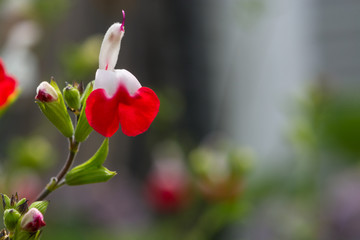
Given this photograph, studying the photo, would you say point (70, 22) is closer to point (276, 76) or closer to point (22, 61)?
point (276, 76)

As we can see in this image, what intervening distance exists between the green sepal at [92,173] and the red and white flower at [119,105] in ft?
0.07

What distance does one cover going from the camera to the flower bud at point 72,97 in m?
0.31

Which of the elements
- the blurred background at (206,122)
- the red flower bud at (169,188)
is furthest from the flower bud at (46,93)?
the red flower bud at (169,188)

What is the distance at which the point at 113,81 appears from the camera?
315mm

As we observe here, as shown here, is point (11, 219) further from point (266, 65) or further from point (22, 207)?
point (266, 65)

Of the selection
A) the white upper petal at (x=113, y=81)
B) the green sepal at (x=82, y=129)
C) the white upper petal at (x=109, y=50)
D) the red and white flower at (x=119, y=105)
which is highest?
the white upper petal at (x=109, y=50)

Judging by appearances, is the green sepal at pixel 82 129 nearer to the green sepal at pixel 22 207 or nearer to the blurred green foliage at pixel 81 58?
the green sepal at pixel 22 207

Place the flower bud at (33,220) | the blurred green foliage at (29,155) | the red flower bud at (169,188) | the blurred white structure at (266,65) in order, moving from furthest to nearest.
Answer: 1. the blurred white structure at (266,65)
2. the red flower bud at (169,188)
3. the blurred green foliage at (29,155)
4. the flower bud at (33,220)

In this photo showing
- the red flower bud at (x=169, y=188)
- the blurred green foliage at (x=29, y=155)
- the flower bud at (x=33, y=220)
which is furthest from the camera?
the red flower bud at (x=169, y=188)

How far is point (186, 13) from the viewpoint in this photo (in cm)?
246

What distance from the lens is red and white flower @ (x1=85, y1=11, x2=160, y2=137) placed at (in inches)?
11.5

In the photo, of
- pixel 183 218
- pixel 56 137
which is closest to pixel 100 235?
pixel 183 218

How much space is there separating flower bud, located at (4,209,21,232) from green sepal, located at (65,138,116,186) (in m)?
0.04

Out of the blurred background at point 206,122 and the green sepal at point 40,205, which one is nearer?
the green sepal at point 40,205
